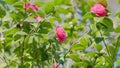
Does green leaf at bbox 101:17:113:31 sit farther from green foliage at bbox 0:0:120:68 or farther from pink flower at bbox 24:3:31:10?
pink flower at bbox 24:3:31:10

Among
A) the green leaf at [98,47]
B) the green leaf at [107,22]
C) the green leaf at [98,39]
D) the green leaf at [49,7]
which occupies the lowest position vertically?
the green leaf at [98,47]

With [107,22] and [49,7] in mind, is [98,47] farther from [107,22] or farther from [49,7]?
[49,7]

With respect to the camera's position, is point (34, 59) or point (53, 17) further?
point (34, 59)

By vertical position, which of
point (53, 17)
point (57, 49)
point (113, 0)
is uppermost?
point (53, 17)

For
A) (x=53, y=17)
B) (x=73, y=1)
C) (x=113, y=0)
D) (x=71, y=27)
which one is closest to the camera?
(x=53, y=17)

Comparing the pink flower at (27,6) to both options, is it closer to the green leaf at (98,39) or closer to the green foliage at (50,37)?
the green foliage at (50,37)

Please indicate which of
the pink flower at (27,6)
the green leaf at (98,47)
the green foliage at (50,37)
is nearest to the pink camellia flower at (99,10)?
the green foliage at (50,37)

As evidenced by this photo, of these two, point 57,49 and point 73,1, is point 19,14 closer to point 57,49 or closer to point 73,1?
point 57,49

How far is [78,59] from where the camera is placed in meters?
1.44

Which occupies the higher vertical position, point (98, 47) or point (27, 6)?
point (27, 6)

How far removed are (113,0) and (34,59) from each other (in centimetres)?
178

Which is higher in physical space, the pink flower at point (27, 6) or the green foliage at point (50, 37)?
the pink flower at point (27, 6)

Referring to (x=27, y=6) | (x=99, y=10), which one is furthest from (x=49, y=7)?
(x=99, y=10)

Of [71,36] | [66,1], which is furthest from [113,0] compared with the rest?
[66,1]
